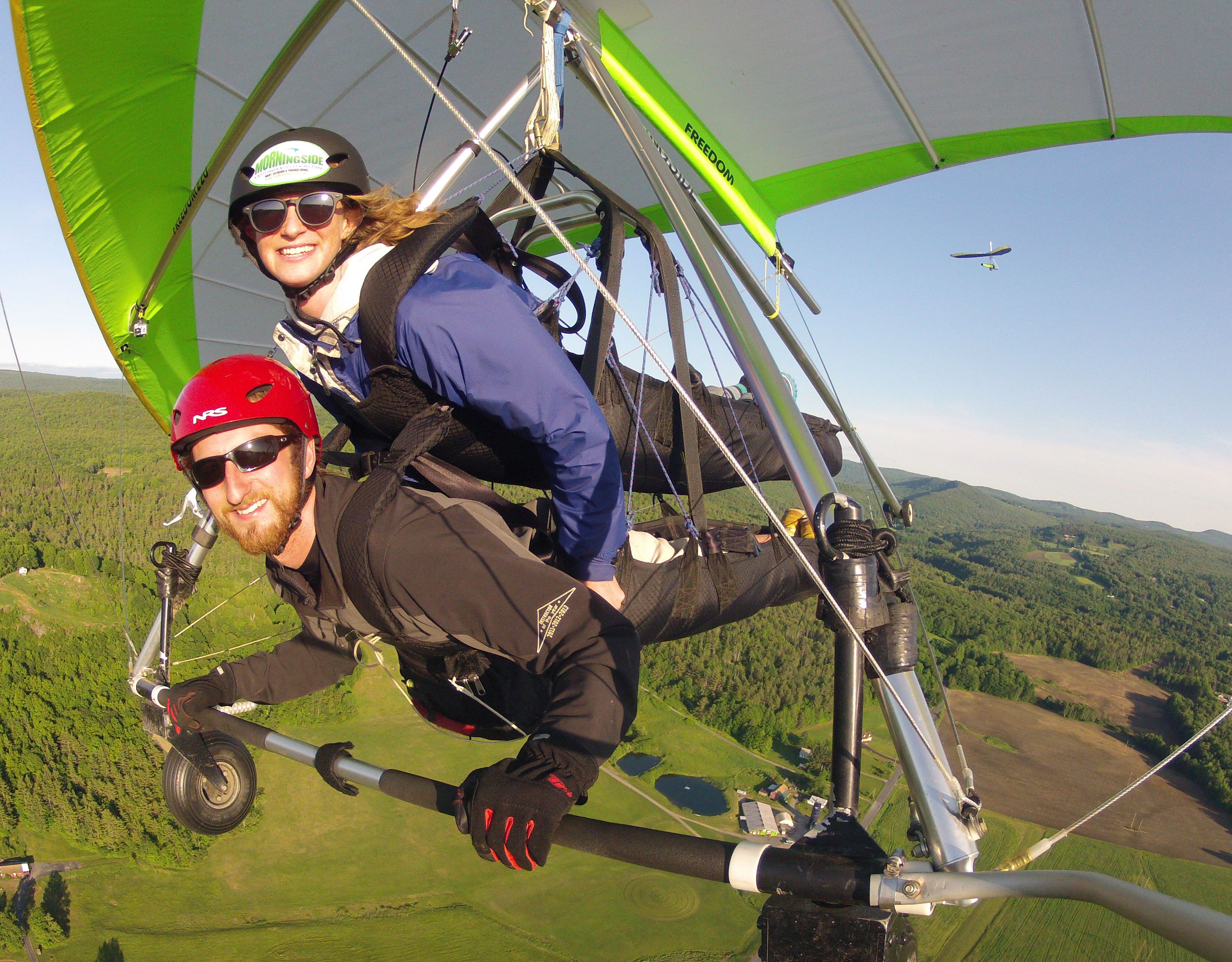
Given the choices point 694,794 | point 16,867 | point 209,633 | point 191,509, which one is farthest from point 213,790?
point 209,633

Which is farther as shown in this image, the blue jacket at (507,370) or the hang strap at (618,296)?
the hang strap at (618,296)

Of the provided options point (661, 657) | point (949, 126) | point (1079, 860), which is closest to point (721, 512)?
point (661, 657)

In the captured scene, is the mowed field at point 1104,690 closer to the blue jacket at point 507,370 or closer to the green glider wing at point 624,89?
the green glider wing at point 624,89

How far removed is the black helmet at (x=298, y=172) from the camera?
Answer: 1916 mm

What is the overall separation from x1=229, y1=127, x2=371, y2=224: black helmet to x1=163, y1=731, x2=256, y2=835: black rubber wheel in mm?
2437

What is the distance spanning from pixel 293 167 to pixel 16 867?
4809cm

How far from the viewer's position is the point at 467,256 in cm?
181

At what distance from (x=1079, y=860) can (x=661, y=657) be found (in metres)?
25.1

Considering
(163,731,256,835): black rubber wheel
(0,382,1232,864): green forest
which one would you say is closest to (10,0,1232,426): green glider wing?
(163,731,256,835): black rubber wheel

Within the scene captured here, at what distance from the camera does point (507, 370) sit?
64.1 inches

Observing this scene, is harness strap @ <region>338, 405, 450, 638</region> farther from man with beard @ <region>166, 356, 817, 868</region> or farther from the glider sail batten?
the glider sail batten

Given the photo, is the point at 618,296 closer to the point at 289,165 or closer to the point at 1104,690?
the point at 289,165

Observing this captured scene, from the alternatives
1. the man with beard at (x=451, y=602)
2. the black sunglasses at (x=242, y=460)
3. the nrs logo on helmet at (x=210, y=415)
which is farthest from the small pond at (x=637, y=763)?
the nrs logo on helmet at (x=210, y=415)

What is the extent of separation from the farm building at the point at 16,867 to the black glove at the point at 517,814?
47977 millimetres
